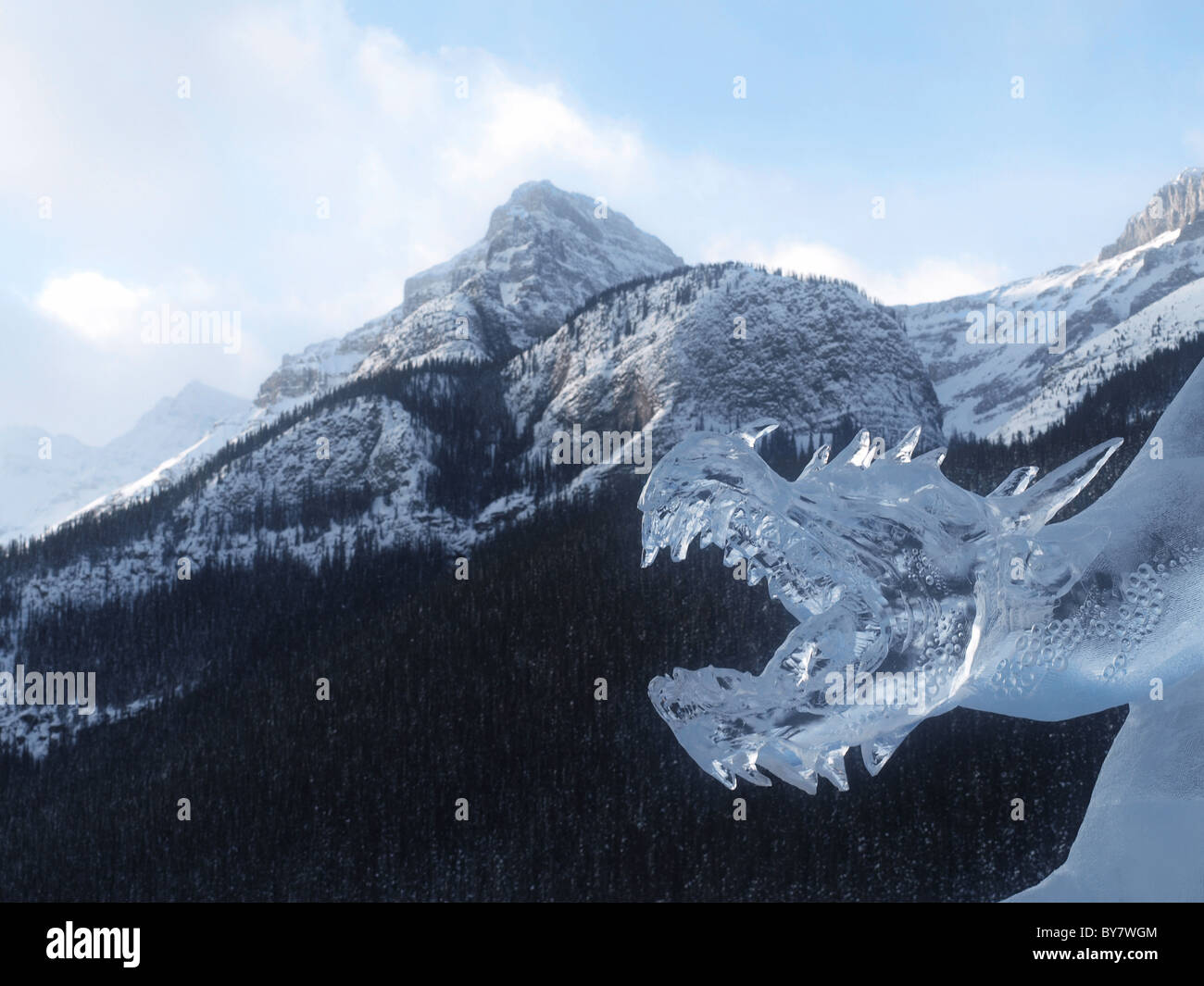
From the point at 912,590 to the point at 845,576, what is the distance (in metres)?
0.42

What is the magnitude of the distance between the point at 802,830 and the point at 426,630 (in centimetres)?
4093

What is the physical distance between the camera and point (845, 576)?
6.02m

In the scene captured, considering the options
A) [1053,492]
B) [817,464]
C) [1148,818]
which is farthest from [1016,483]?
[1148,818]

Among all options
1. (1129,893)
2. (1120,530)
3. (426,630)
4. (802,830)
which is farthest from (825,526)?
(426,630)

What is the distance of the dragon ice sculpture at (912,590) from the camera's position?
5848 millimetres

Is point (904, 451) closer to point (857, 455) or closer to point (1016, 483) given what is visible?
point (857, 455)

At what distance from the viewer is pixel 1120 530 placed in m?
6.46

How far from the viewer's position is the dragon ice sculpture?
5848mm

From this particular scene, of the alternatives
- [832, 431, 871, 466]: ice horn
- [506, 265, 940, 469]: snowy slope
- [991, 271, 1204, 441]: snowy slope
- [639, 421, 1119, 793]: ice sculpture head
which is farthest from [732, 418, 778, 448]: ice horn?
[506, 265, 940, 469]: snowy slope

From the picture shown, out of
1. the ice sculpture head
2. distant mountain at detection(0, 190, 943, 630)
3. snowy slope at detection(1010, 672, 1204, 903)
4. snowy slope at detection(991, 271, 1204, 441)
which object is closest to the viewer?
the ice sculpture head

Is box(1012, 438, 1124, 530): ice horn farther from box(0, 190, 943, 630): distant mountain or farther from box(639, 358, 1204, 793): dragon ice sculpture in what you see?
box(0, 190, 943, 630): distant mountain

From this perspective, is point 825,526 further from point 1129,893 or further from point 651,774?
point 651,774

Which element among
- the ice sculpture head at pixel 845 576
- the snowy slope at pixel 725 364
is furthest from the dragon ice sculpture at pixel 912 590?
the snowy slope at pixel 725 364

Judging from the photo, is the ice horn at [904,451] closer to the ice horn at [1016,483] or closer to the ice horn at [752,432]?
the ice horn at [1016,483]
